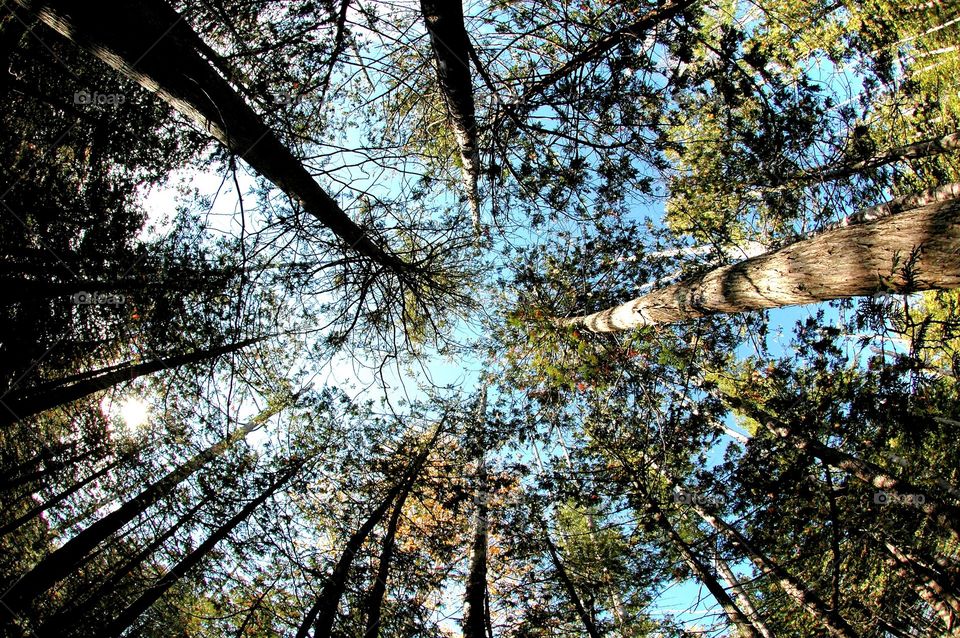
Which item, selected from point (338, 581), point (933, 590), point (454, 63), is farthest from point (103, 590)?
point (933, 590)

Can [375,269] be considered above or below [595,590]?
above

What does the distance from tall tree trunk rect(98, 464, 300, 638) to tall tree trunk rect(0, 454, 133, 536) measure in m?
1.83

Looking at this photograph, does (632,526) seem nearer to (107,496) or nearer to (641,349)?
(641,349)

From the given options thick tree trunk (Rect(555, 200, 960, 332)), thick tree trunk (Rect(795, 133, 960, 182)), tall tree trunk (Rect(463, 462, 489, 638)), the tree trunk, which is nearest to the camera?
thick tree trunk (Rect(555, 200, 960, 332))

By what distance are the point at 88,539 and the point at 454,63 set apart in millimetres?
8100

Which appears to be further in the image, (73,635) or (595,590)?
(595,590)

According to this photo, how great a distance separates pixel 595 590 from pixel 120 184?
8.99 meters

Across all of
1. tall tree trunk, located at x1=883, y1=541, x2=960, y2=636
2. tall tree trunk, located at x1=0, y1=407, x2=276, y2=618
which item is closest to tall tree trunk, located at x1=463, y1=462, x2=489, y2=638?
tall tree trunk, located at x1=0, y1=407, x2=276, y2=618

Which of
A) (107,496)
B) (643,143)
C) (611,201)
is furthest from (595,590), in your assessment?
(107,496)

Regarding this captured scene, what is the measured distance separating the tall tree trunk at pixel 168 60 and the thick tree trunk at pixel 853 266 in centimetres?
415

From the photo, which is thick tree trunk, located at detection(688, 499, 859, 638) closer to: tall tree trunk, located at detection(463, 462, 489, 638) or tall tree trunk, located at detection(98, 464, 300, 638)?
tall tree trunk, located at detection(463, 462, 489, 638)

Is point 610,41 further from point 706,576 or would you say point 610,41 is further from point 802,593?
point 802,593

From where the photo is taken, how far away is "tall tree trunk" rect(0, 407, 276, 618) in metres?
4.52

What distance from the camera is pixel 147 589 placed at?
5.40 m
